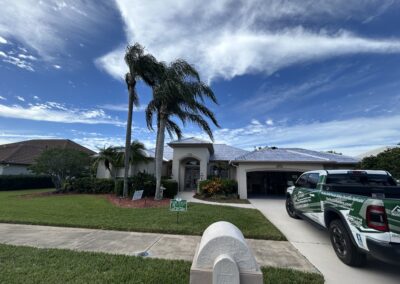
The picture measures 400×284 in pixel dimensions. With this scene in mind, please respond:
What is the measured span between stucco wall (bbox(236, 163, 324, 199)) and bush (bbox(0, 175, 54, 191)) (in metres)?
21.6

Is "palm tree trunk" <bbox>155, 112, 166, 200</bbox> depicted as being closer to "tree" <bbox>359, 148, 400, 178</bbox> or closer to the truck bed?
the truck bed

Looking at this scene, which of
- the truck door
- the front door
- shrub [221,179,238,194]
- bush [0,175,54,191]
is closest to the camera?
the truck door

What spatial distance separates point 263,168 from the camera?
16750 millimetres

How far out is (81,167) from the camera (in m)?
20.0

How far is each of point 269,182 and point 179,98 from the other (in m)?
12.2

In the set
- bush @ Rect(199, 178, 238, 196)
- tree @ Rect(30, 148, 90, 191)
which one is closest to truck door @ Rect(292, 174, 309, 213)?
bush @ Rect(199, 178, 238, 196)

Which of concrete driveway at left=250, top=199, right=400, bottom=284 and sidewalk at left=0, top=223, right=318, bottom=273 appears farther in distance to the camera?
sidewalk at left=0, top=223, right=318, bottom=273

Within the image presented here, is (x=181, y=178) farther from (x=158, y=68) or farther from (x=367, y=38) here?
(x=367, y=38)

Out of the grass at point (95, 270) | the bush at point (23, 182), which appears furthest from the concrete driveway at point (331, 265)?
the bush at point (23, 182)

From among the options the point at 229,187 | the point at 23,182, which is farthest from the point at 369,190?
the point at 23,182

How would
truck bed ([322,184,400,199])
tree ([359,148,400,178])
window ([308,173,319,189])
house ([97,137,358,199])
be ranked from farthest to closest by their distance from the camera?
house ([97,137,358,199]) < tree ([359,148,400,178]) < window ([308,173,319,189]) < truck bed ([322,184,400,199])

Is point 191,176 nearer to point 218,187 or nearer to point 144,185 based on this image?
point 218,187

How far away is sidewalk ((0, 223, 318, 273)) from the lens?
5.21 meters

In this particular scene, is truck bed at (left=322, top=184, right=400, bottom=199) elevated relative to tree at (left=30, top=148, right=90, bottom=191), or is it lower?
lower
